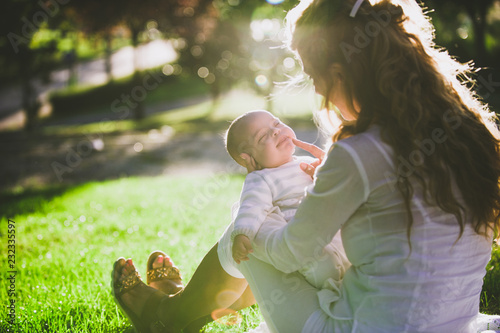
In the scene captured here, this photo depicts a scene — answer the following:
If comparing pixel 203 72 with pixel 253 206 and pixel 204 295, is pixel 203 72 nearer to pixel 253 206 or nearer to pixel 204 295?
pixel 204 295

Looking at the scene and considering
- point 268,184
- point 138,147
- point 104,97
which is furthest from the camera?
point 104,97

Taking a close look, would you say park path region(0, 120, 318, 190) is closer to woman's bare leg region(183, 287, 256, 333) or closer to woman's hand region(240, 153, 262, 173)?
woman's bare leg region(183, 287, 256, 333)

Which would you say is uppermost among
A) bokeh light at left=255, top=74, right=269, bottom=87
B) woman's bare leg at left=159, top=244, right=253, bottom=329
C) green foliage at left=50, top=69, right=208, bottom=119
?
green foliage at left=50, top=69, right=208, bottom=119

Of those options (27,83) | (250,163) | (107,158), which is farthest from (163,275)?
(27,83)

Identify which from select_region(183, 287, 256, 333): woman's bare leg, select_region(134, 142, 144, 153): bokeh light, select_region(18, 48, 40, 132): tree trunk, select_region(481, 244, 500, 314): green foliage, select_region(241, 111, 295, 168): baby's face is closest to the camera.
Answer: select_region(241, 111, 295, 168): baby's face

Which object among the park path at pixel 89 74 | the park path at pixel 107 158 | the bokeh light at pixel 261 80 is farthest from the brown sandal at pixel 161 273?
the park path at pixel 89 74

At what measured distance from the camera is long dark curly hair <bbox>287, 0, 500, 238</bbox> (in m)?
1.34

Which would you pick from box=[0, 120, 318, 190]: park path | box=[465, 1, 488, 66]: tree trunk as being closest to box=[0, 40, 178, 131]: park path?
box=[0, 120, 318, 190]: park path

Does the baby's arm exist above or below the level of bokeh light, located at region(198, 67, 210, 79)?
below

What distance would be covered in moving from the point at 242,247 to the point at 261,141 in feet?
1.88

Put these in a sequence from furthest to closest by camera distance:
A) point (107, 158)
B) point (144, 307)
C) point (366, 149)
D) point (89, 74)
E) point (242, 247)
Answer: point (89, 74)
point (107, 158)
point (144, 307)
point (242, 247)
point (366, 149)

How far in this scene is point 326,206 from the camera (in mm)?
1378

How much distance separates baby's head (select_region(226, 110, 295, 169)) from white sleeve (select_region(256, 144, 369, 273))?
60 cm

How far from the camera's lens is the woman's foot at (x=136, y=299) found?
2.13m
